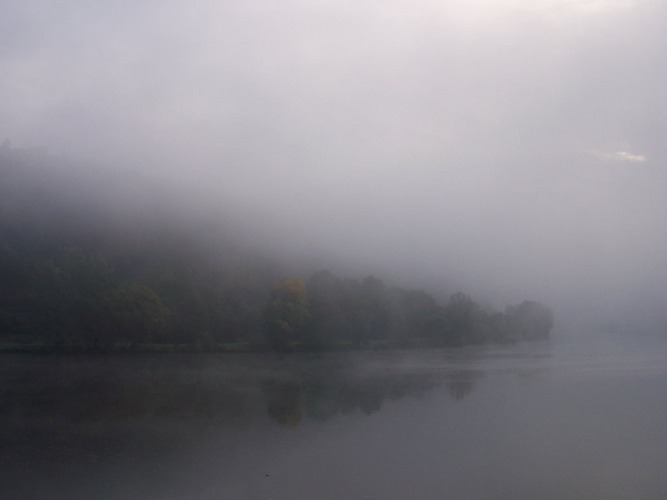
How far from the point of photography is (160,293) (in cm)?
6550

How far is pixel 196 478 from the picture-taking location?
40.1ft

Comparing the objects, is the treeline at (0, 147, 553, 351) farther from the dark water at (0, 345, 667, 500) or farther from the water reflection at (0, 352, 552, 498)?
the dark water at (0, 345, 667, 500)

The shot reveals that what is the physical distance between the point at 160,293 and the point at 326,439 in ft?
171

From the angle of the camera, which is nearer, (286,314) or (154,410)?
(154,410)

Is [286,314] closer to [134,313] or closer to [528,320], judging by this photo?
[134,313]

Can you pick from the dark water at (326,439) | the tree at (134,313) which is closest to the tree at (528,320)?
the tree at (134,313)

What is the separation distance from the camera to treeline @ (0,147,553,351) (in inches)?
2207

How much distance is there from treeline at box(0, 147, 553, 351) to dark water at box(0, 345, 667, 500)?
82.4 ft

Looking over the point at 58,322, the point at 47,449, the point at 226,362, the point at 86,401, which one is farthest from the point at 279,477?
the point at 58,322

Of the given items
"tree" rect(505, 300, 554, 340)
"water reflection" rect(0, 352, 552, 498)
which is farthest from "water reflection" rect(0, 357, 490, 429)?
"tree" rect(505, 300, 554, 340)

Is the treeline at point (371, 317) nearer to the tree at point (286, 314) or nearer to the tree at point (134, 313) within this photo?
the tree at point (286, 314)

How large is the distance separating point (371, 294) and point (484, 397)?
5465 cm

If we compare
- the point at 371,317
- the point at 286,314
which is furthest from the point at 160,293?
the point at 371,317

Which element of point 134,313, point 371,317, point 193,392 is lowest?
point 193,392
